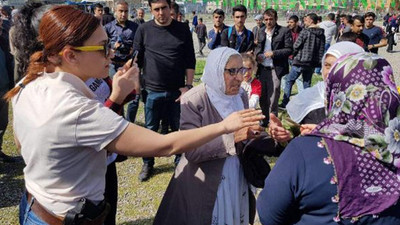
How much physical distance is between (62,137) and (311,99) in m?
1.54

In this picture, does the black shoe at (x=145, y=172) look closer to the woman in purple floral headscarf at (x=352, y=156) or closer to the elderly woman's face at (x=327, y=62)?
the elderly woman's face at (x=327, y=62)

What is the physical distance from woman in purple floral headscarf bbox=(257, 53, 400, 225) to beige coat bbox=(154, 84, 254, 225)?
865mm

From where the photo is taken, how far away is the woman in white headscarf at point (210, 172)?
235 cm

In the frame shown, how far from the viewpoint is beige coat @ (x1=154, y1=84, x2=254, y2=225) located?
2340 mm

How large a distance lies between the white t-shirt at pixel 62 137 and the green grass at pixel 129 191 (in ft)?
7.42

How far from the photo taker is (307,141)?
1.45 metres

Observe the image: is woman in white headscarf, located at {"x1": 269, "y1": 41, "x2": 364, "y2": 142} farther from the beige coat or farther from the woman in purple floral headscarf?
the woman in purple floral headscarf

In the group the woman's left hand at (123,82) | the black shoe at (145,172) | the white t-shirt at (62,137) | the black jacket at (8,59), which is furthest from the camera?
the black jacket at (8,59)

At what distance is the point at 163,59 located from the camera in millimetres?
4426

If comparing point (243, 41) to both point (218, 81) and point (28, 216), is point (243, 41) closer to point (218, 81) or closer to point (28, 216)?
point (218, 81)

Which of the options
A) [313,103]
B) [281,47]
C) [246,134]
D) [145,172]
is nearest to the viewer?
[246,134]

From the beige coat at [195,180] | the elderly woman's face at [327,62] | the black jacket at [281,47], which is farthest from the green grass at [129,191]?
the black jacket at [281,47]

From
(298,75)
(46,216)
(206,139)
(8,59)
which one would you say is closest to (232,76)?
(206,139)

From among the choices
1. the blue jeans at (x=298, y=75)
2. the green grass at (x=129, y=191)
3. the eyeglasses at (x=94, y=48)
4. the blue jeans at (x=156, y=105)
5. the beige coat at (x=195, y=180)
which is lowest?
the green grass at (x=129, y=191)
